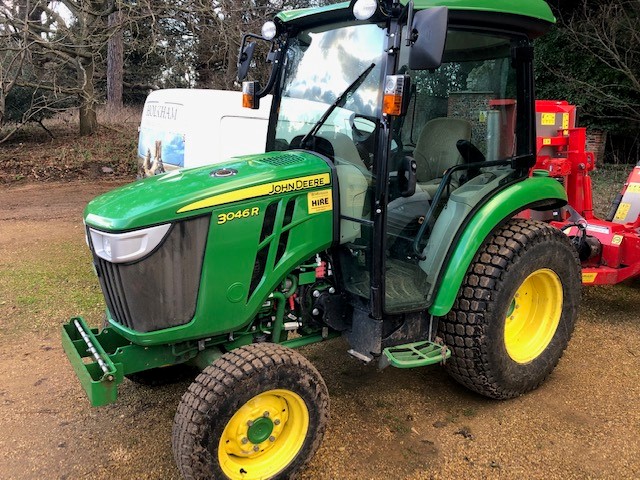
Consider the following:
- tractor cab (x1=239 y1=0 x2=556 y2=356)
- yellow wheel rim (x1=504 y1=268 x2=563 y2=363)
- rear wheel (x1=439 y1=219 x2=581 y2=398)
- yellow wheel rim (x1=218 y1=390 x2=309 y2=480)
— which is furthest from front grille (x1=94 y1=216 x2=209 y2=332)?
yellow wheel rim (x1=504 y1=268 x2=563 y2=363)

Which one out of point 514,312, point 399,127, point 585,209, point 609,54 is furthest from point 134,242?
point 609,54

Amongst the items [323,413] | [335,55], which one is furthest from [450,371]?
[335,55]

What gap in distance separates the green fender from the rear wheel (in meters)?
0.13

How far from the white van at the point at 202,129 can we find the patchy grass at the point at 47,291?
1.61 meters

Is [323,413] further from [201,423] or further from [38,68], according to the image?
[38,68]

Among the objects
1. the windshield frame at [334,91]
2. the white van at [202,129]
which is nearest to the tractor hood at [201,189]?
the windshield frame at [334,91]

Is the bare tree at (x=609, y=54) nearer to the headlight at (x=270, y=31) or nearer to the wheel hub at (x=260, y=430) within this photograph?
the headlight at (x=270, y=31)

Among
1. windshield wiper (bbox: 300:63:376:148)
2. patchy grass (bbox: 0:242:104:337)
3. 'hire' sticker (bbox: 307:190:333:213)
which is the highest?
windshield wiper (bbox: 300:63:376:148)

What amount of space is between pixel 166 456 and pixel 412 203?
73.9 inches

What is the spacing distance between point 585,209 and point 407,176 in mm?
3141

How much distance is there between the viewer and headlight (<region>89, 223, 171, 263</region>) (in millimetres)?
2477

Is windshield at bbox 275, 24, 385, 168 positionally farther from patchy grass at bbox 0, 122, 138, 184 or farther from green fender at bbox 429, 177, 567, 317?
patchy grass at bbox 0, 122, 138, 184

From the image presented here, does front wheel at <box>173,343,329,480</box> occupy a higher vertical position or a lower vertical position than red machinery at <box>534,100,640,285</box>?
lower

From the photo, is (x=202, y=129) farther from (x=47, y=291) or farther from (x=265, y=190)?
(x=265, y=190)
